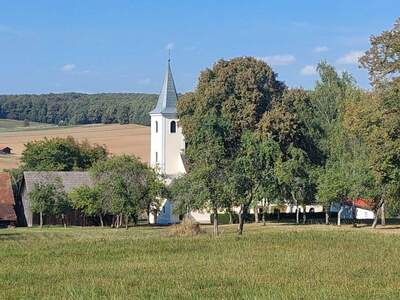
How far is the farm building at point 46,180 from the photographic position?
75.9 metres

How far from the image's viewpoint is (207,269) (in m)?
21.7

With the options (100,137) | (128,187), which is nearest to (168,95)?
(128,187)

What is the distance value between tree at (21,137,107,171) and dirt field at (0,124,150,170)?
708 inches

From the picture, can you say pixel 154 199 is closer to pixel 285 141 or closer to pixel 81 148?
pixel 285 141

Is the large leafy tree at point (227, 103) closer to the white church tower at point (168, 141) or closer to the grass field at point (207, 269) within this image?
the white church tower at point (168, 141)

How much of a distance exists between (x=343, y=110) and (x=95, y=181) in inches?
906

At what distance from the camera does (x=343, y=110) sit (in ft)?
229

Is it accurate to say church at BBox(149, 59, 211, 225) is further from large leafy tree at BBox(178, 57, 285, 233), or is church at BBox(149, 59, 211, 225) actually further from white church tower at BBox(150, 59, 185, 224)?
large leafy tree at BBox(178, 57, 285, 233)

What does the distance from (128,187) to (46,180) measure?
33.5ft

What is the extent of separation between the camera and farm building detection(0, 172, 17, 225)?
7550 centimetres

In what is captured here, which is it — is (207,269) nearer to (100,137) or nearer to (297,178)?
(297,178)

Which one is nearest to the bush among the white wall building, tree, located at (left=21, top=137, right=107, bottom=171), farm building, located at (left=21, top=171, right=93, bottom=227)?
farm building, located at (left=21, top=171, right=93, bottom=227)

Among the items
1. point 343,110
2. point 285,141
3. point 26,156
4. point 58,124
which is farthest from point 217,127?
point 58,124

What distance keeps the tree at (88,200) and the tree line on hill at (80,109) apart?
3109 inches
